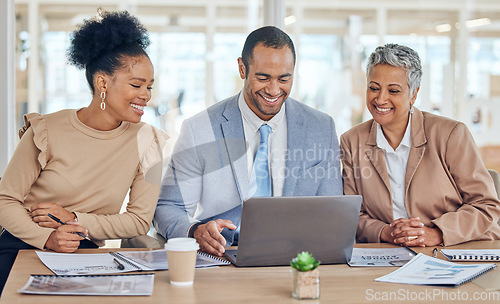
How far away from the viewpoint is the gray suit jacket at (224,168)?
2336 mm

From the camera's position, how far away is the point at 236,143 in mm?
2404

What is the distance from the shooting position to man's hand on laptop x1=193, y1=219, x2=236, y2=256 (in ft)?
6.06

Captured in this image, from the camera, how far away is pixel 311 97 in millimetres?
3742

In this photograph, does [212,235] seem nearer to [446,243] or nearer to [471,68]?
[446,243]

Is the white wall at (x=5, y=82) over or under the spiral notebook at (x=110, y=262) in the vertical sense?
over

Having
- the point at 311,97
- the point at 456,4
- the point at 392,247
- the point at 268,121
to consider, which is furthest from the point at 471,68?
the point at 392,247

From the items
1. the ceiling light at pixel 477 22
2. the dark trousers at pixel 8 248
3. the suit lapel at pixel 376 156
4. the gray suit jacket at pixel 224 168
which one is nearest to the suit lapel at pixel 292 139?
the gray suit jacket at pixel 224 168

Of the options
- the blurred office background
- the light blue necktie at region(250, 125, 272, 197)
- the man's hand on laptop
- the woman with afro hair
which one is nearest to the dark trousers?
the woman with afro hair

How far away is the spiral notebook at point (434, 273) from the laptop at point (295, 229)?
193 millimetres

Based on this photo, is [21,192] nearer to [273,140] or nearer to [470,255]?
[273,140]

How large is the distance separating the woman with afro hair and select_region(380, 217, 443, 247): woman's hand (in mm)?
953

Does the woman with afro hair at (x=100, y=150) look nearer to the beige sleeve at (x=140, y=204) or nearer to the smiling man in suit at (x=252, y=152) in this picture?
the beige sleeve at (x=140, y=204)

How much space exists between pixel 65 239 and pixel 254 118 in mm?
959

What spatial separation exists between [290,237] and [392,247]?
1.75 ft
